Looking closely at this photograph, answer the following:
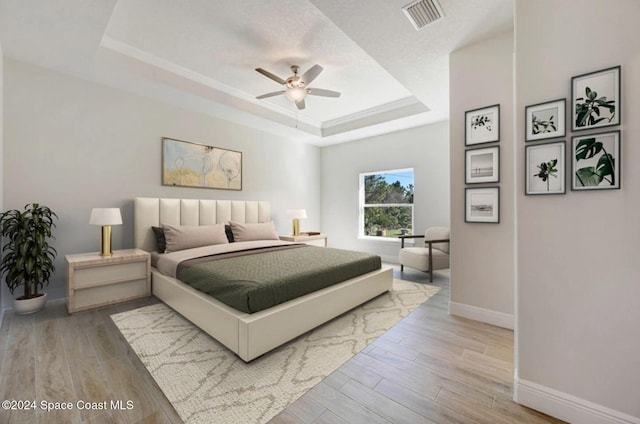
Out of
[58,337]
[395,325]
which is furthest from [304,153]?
[58,337]

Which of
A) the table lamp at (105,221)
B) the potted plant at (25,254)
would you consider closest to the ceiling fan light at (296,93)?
the table lamp at (105,221)

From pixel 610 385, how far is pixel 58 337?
3.86 m

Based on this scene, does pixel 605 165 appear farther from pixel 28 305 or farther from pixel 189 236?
pixel 28 305

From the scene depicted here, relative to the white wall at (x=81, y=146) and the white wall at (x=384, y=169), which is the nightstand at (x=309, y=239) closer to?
the white wall at (x=384, y=169)

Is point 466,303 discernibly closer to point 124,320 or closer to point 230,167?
point 124,320

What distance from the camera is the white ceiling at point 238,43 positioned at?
2250mm

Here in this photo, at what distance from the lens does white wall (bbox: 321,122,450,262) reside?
4.89 meters

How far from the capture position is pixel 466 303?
2.76 metres

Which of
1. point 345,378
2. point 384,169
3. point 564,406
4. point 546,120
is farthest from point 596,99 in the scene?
point 384,169

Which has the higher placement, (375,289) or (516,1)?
(516,1)

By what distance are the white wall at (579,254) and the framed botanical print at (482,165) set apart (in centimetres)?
106

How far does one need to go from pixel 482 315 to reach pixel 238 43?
3.93 metres

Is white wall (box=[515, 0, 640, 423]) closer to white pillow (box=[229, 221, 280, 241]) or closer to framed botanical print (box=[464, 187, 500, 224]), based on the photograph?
framed botanical print (box=[464, 187, 500, 224])

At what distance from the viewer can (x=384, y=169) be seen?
561 cm
